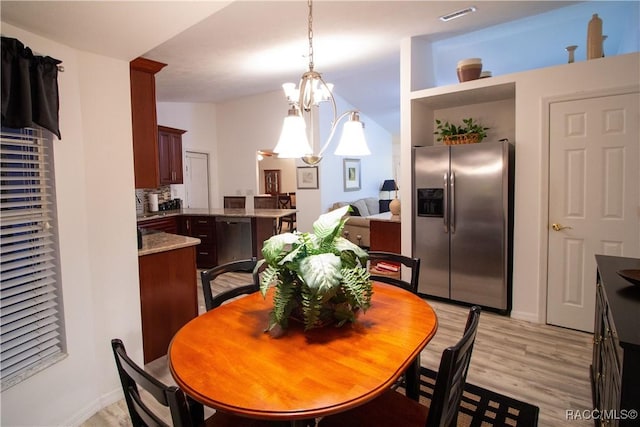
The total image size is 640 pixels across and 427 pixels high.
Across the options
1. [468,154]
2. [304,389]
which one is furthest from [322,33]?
[304,389]

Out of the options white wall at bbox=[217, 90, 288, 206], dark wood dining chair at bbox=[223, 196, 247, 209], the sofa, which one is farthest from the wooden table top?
white wall at bbox=[217, 90, 288, 206]

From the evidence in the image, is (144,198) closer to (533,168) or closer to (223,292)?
(223,292)

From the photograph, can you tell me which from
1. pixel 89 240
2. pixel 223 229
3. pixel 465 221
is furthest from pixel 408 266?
pixel 223 229

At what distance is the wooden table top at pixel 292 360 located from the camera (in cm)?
97

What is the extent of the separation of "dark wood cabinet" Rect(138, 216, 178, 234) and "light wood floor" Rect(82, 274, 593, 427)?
2.71 meters

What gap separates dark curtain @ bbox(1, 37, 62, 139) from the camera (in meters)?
1.51

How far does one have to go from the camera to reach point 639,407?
39.6 inches

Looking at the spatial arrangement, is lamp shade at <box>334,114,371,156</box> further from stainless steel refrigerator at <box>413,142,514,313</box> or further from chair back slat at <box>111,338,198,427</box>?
stainless steel refrigerator at <box>413,142,514,313</box>

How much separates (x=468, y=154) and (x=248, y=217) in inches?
119

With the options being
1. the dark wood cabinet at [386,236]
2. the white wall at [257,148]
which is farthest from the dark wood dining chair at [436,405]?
the white wall at [257,148]

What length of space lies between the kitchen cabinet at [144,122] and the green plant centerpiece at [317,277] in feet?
4.91

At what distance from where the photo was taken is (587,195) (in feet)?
9.59

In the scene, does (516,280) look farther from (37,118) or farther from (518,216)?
(37,118)

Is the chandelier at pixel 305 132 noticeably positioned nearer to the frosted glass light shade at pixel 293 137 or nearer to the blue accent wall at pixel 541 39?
the frosted glass light shade at pixel 293 137
